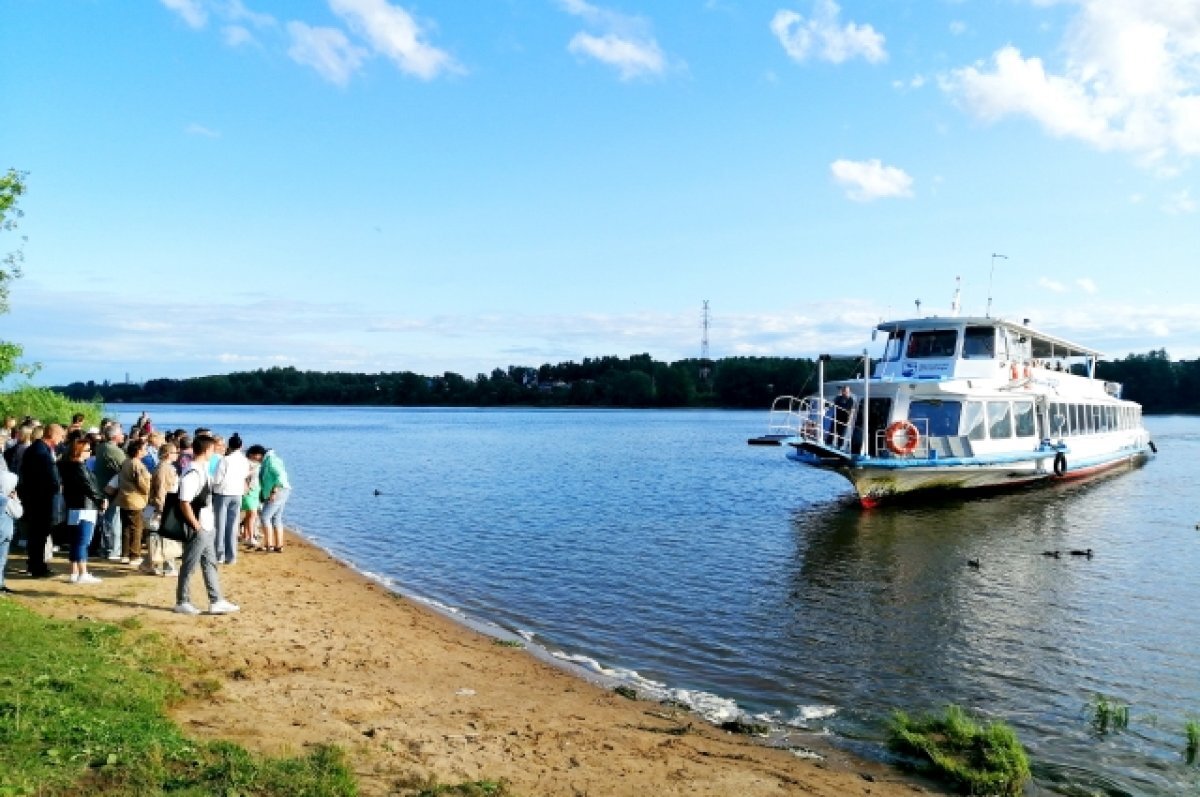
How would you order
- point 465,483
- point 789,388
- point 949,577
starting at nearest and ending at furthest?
point 949,577
point 465,483
point 789,388

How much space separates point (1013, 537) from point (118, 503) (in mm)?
19617

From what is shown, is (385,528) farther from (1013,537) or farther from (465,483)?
(1013,537)

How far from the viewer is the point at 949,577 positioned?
17.1 metres

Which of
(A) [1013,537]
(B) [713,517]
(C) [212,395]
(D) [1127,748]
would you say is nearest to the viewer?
(D) [1127,748]

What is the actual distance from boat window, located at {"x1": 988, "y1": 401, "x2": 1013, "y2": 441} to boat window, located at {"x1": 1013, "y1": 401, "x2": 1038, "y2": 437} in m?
0.53

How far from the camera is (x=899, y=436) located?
24969 mm

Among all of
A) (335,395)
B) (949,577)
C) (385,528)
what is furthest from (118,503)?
(335,395)

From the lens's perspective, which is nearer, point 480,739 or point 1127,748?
point 480,739

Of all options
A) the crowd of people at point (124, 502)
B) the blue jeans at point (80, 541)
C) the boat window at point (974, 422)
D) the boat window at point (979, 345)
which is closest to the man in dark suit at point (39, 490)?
the crowd of people at point (124, 502)

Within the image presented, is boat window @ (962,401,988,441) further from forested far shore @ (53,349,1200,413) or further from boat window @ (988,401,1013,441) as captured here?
forested far shore @ (53,349,1200,413)

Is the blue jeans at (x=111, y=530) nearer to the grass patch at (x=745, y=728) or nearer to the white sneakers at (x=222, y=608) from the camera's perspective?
the white sneakers at (x=222, y=608)

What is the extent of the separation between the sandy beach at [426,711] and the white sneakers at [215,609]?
0.46 ft

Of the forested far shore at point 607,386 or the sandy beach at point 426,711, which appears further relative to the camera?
the forested far shore at point 607,386

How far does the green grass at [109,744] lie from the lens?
5.15 metres
